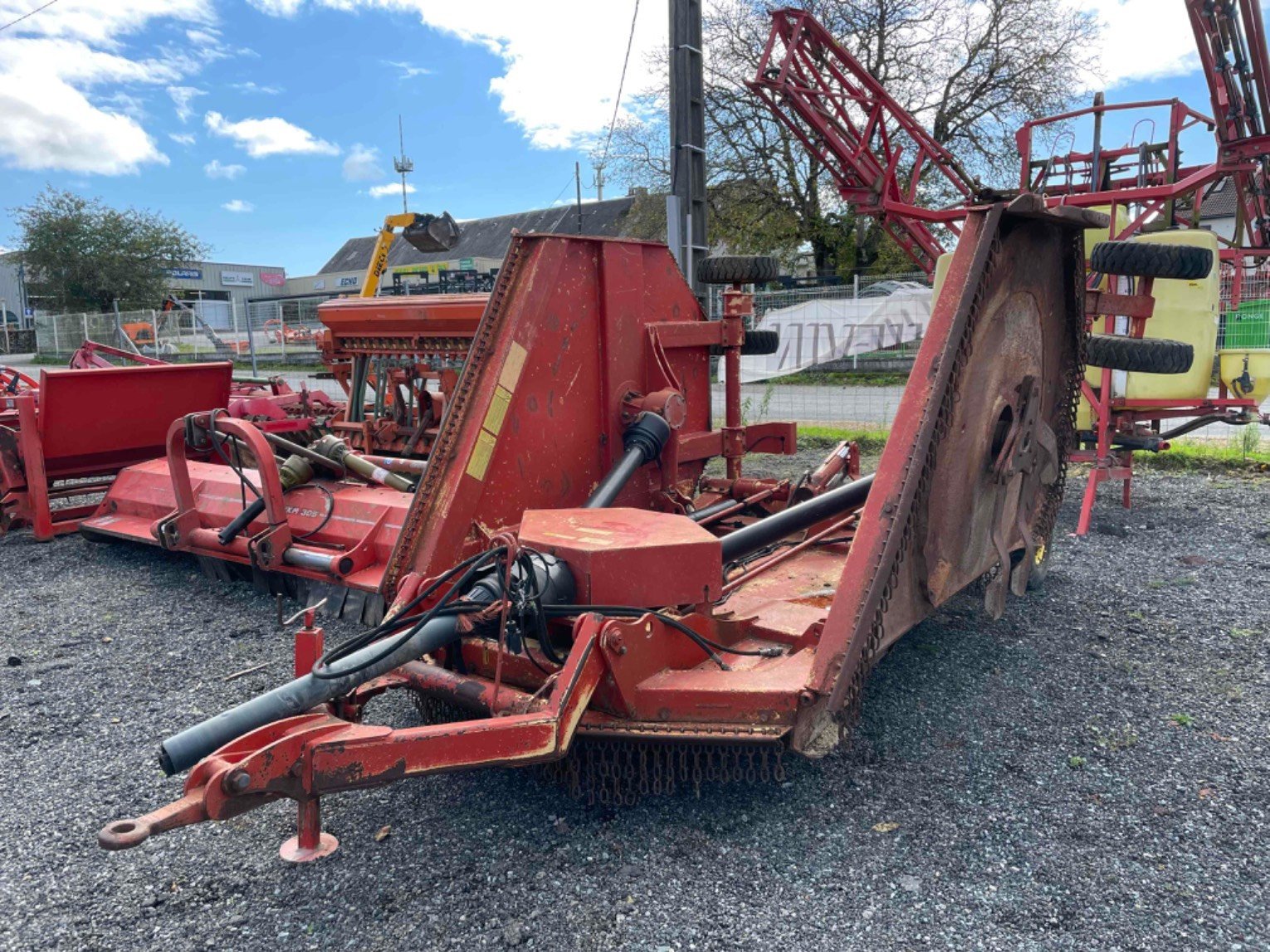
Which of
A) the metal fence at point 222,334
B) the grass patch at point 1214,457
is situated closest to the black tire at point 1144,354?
the grass patch at point 1214,457

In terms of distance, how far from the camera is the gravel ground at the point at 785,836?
232 cm

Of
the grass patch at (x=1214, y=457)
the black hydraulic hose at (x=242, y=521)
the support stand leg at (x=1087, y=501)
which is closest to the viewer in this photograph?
the black hydraulic hose at (x=242, y=521)

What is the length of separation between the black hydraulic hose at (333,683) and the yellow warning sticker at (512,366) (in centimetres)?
100

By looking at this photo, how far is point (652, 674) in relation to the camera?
2.69 metres

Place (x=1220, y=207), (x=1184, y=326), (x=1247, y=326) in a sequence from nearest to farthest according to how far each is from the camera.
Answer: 1. (x=1184, y=326)
2. (x=1247, y=326)
3. (x=1220, y=207)

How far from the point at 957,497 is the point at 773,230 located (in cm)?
1988

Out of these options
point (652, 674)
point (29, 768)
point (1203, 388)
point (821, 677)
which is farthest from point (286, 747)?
point (1203, 388)

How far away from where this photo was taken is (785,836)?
2695 millimetres

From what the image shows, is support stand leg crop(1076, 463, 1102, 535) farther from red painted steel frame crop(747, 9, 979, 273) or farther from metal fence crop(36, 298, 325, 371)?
metal fence crop(36, 298, 325, 371)

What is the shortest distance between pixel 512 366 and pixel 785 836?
1917mm

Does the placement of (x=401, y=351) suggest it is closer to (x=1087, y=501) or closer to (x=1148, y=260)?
(x=1148, y=260)

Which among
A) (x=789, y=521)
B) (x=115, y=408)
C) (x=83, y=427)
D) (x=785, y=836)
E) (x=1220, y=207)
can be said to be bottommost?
(x=785, y=836)

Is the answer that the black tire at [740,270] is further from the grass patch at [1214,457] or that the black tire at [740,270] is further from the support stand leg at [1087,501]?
the grass patch at [1214,457]

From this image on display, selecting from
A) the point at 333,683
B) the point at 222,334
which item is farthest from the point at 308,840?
the point at 222,334
